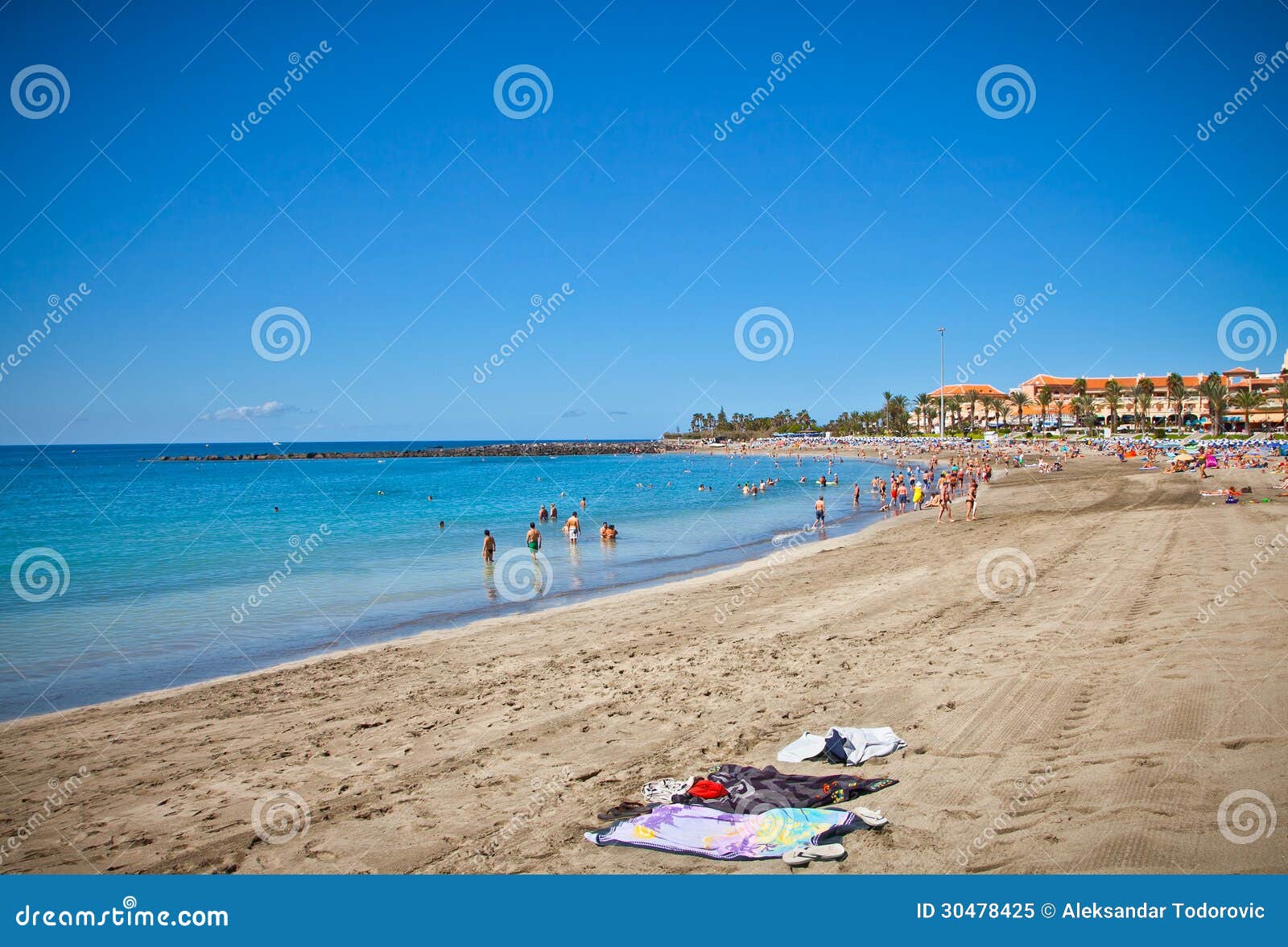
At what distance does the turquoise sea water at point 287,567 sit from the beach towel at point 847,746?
35.1 feet

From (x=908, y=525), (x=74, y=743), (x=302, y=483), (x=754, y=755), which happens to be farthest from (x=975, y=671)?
(x=302, y=483)

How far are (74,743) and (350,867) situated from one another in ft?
20.8

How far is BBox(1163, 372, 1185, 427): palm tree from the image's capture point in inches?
3777

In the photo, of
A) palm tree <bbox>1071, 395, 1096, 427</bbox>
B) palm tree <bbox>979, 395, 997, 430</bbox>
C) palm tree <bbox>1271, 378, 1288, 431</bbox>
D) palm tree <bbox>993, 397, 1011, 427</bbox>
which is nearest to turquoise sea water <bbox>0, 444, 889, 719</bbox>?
palm tree <bbox>1271, 378, 1288, 431</bbox>

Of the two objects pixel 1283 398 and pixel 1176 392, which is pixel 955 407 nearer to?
pixel 1176 392

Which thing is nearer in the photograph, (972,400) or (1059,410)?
(1059,410)

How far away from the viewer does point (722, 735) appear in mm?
7848

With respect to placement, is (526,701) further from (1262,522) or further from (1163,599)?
(1262,522)

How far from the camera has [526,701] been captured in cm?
959

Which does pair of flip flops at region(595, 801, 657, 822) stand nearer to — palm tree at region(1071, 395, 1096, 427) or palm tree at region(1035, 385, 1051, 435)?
palm tree at region(1071, 395, 1096, 427)

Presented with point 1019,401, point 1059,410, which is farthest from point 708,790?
point 1019,401

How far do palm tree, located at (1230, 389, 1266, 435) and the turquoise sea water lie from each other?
57.6 m

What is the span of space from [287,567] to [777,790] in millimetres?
23815
